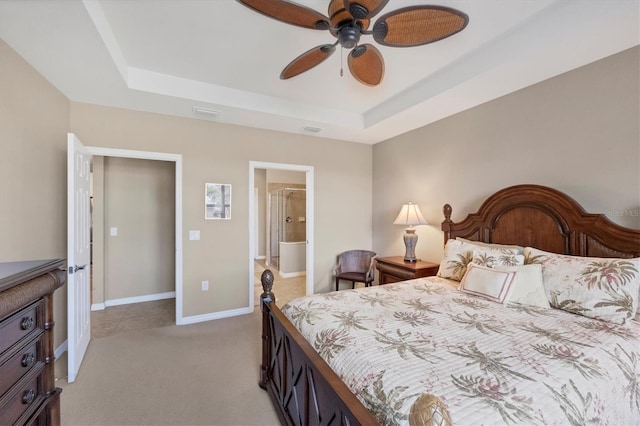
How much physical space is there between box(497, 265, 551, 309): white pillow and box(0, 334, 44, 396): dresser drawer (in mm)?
2507

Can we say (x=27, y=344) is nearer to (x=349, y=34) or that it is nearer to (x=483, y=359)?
(x=483, y=359)

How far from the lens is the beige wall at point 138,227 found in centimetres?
399

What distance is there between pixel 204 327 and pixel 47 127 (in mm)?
2452

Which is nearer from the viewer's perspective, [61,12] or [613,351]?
[613,351]

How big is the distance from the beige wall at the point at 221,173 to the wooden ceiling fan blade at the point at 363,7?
8.32ft

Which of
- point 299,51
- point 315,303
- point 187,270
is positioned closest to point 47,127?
point 187,270

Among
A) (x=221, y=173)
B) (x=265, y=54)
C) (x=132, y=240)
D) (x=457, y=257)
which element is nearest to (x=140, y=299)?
(x=132, y=240)


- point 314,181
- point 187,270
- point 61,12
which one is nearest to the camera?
point 61,12

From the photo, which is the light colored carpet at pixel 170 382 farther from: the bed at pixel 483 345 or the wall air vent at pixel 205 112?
the wall air vent at pixel 205 112

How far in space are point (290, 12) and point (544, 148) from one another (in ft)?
7.79

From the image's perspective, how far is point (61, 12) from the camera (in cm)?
163

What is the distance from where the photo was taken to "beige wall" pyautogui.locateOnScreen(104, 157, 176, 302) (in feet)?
13.1

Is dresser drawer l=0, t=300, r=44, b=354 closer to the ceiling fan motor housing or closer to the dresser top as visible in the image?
the dresser top

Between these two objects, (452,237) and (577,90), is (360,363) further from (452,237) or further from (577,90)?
(577,90)
